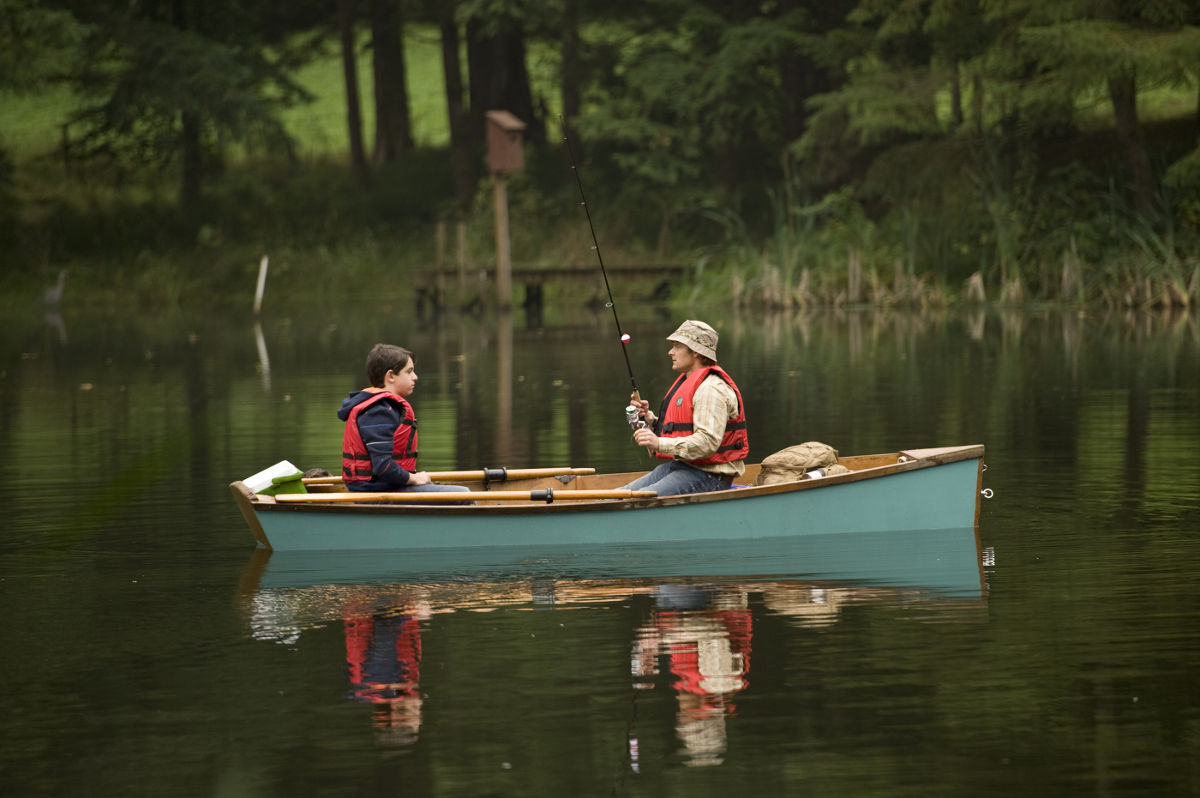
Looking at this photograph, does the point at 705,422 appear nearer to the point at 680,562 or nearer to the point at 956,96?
the point at 680,562

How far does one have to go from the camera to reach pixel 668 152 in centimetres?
3906

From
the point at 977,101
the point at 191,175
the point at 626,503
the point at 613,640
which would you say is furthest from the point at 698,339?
the point at 191,175

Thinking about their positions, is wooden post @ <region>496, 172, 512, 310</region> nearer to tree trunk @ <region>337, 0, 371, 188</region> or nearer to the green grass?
the green grass

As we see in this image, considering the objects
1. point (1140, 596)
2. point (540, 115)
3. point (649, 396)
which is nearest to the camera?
point (1140, 596)

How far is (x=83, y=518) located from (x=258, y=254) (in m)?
31.8

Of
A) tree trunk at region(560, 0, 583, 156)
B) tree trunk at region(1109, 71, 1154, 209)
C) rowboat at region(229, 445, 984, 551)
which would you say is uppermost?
tree trunk at region(560, 0, 583, 156)

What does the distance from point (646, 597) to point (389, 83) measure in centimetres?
4023

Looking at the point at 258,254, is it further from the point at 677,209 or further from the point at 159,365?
the point at 159,365

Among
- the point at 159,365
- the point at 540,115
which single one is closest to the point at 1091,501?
the point at 159,365

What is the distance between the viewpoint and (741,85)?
37.9m

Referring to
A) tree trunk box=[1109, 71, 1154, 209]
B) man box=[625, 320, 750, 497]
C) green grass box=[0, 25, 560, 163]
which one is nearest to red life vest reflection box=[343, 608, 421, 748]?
man box=[625, 320, 750, 497]

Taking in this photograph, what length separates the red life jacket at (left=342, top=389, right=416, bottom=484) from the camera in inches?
354

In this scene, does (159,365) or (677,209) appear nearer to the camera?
(159,365)

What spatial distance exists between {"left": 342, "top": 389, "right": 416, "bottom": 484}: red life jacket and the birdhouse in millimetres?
22702
